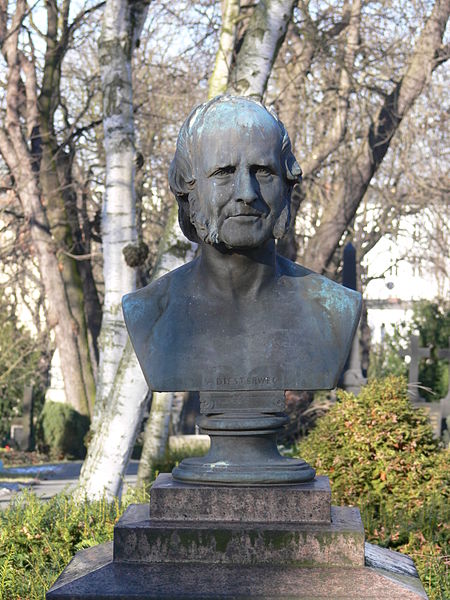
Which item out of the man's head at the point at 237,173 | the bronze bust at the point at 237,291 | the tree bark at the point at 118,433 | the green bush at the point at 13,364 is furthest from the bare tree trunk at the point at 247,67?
the green bush at the point at 13,364

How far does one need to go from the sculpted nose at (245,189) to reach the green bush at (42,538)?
9.37 feet

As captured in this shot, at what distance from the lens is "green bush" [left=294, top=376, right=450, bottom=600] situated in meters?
6.78

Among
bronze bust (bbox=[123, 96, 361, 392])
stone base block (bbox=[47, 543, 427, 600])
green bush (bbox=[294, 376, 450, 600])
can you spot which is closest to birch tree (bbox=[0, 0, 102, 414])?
green bush (bbox=[294, 376, 450, 600])

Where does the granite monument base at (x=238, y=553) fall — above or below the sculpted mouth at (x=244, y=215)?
below

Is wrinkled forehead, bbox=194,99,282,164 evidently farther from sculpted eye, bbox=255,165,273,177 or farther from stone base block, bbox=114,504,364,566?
stone base block, bbox=114,504,364,566

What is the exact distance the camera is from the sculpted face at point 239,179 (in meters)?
4.04

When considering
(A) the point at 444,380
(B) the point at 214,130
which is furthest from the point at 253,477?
(A) the point at 444,380

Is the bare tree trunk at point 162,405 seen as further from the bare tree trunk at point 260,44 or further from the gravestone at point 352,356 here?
the gravestone at point 352,356

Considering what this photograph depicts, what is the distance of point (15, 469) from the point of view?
52.9ft

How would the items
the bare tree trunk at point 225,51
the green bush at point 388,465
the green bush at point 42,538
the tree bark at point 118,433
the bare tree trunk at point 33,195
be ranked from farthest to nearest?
the bare tree trunk at point 33,195 < the bare tree trunk at point 225,51 < the tree bark at point 118,433 < the green bush at point 388,465 < the green bush at point 42,538

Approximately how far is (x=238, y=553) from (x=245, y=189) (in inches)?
57.2

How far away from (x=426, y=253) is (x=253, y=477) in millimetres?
25135

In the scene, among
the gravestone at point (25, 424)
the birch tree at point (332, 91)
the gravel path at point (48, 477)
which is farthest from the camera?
the gravestone at point (25, 424)

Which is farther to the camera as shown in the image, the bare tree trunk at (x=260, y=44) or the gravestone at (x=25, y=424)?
the gravestone at (x=25, y=424)
